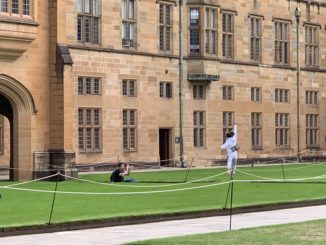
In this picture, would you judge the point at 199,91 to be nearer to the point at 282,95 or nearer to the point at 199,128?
the point at 199,128

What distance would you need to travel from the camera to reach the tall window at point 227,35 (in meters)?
62.7

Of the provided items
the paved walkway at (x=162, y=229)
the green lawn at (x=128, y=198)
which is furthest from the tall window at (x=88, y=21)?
the paved walkway at (x=162, y=229)

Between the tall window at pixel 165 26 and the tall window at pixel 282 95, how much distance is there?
1145 centimetres

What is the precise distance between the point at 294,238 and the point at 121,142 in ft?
120

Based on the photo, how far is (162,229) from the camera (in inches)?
880

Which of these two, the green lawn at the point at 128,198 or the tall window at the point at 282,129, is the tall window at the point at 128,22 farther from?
the green lawn at the point at 128,198

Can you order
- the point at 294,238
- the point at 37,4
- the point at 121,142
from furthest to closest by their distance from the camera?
1. the point at 121,142
2. the point at 37,4
3. the point at 294,238

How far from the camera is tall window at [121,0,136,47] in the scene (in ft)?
183

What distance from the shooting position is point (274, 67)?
220ft

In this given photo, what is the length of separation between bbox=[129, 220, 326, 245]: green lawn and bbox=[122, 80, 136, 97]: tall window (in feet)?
113

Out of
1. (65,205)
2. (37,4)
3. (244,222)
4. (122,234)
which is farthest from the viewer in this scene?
(37,4)

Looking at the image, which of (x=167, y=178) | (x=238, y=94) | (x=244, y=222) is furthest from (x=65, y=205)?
(x=238, y=94)

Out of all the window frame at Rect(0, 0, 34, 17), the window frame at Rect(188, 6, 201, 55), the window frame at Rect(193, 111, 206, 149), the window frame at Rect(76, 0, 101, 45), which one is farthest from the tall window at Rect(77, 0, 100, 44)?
the window frame at Rect(0, 0, 34, 17)

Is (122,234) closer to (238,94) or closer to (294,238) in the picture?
(294,238)
